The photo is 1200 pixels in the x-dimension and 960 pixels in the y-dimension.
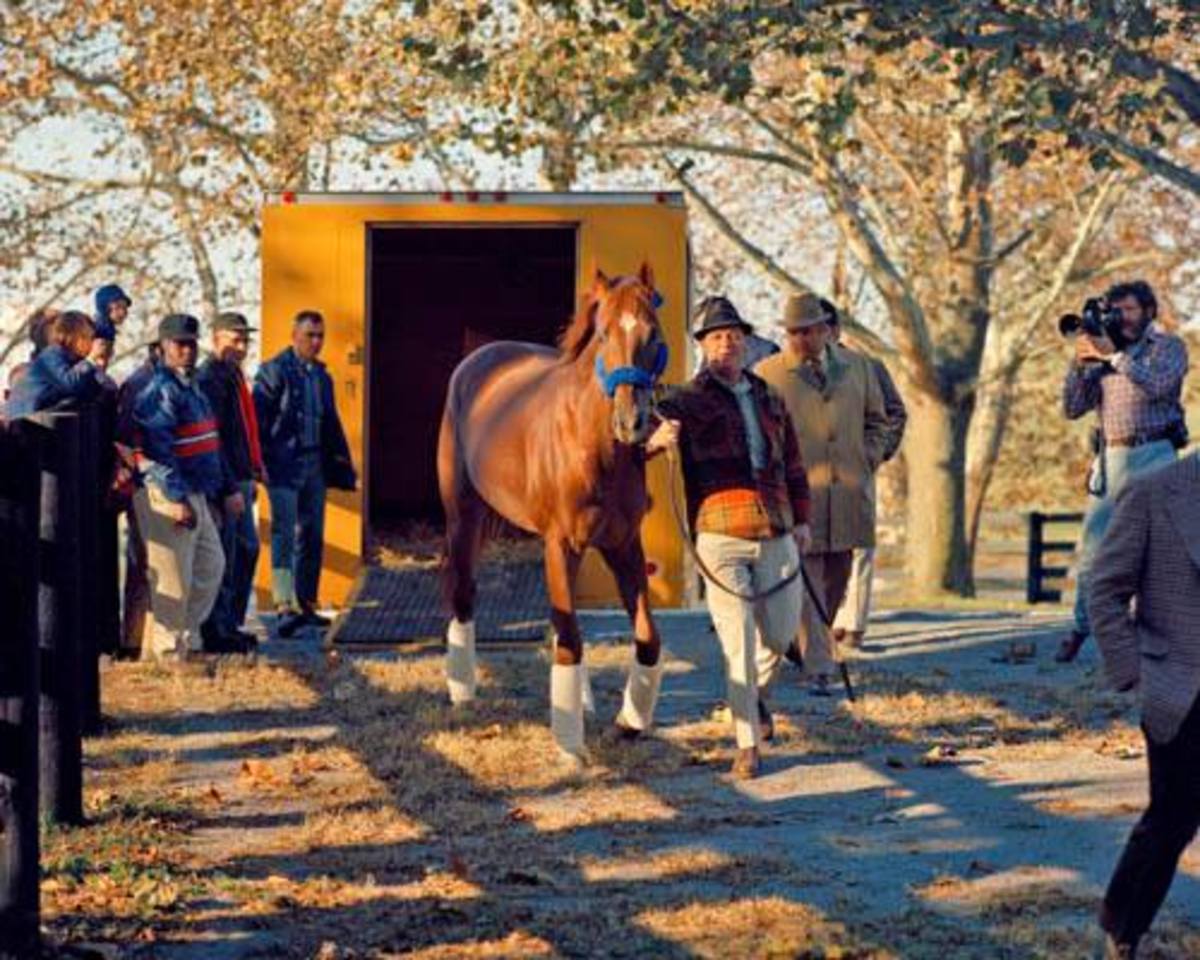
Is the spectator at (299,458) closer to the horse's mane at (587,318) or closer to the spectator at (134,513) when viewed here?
the spectator at (134,513)

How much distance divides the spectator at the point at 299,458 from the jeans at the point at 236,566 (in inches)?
16.8

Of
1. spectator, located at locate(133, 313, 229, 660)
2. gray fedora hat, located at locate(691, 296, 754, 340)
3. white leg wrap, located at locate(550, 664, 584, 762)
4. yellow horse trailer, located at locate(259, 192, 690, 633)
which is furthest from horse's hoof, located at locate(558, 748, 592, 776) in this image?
yellow horse trailer, located at locate(259, 192, 690, 633)

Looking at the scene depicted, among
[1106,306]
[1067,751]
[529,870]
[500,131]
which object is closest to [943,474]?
[500,131]

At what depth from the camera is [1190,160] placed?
118ft

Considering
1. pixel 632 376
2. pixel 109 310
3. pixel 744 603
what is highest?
pixel 109 310

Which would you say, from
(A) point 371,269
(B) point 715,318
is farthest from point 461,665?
(A) point 371,269

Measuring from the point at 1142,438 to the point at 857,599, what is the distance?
2.41m

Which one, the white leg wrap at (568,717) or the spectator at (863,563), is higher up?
the spectator at (863,563)

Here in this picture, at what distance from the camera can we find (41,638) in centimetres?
945

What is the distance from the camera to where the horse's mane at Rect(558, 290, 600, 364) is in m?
11.4

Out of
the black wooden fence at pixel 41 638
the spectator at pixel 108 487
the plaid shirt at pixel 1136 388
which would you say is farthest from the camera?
the spectator at pixel 108 487

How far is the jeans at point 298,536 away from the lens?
56.0 ft

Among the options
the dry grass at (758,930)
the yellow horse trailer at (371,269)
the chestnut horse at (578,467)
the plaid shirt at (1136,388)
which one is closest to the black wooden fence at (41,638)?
the dry grass at (758,930)

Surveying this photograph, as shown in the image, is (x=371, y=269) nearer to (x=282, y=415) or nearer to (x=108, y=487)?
(x=282, y=415)
